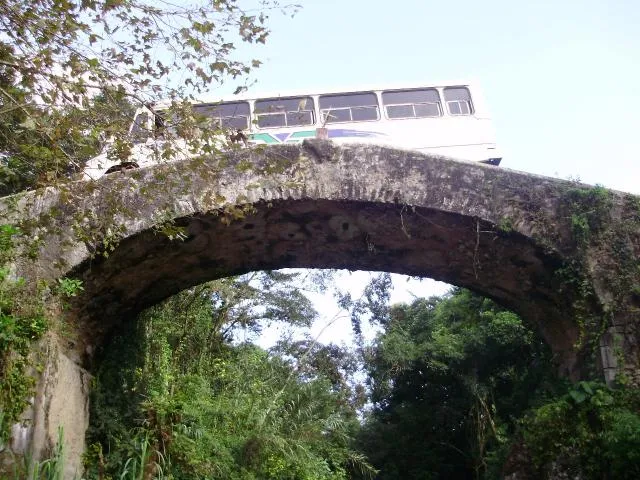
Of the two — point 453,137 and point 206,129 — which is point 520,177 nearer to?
point 206,129

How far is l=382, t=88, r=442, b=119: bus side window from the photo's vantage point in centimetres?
971

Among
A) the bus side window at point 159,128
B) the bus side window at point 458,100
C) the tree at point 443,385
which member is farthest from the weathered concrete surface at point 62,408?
the tree at point 443,385

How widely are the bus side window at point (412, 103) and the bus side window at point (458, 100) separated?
161mm

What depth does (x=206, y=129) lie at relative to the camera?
347cm

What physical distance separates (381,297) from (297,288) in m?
3.61

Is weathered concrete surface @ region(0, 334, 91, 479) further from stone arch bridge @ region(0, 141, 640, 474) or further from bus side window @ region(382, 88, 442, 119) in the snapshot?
bus side window @ region(382, 88, 442, 119)

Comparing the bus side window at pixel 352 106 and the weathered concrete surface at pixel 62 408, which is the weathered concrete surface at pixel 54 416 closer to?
the weathered concrete surface at pixel 62 408

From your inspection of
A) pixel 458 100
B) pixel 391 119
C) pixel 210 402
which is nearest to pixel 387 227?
pixel 210 402

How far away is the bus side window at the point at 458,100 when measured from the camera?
9.91 meters

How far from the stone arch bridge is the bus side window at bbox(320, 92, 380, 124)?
4604 millimetres

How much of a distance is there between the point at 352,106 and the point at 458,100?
1.61m

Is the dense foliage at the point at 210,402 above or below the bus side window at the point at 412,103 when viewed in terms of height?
below

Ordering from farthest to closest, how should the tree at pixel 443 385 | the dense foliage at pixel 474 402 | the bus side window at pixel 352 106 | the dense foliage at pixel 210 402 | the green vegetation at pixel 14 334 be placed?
the tree at pixel 443 385
the bus side window at pixel 352 106
the dense foliage at pixel 210 402
the dense foliage at pixel 474 402
the green vegetation at pixel 14 334

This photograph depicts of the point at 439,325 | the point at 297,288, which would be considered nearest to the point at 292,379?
the point at 297,288
